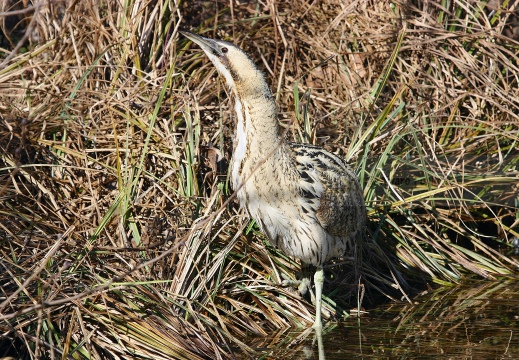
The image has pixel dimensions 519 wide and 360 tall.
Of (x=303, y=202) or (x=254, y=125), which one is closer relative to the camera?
(x=254, y=125)

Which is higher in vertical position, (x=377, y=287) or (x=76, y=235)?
(x=76, y=235)

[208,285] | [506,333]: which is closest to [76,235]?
[208,285]

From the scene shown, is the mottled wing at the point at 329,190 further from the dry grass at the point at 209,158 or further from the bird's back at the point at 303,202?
the dry grass at the point at 209,158

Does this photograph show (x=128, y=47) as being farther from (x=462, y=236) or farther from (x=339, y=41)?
(x=462, y=236)

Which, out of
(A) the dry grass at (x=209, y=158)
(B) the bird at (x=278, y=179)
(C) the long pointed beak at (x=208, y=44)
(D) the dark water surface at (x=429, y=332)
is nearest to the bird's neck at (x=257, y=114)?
(B) the bird at (x=278, y=179)

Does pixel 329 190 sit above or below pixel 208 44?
below

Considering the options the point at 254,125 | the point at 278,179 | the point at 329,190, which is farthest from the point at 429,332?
the point at 254,125

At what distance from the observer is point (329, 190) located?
3.76m

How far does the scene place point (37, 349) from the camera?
3.03 m

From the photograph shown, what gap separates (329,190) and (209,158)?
0.82 m

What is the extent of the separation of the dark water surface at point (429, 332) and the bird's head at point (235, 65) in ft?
3.94

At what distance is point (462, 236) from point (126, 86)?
2177mm

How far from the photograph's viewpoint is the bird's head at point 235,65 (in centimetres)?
346

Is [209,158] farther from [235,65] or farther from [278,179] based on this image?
[235,65]
